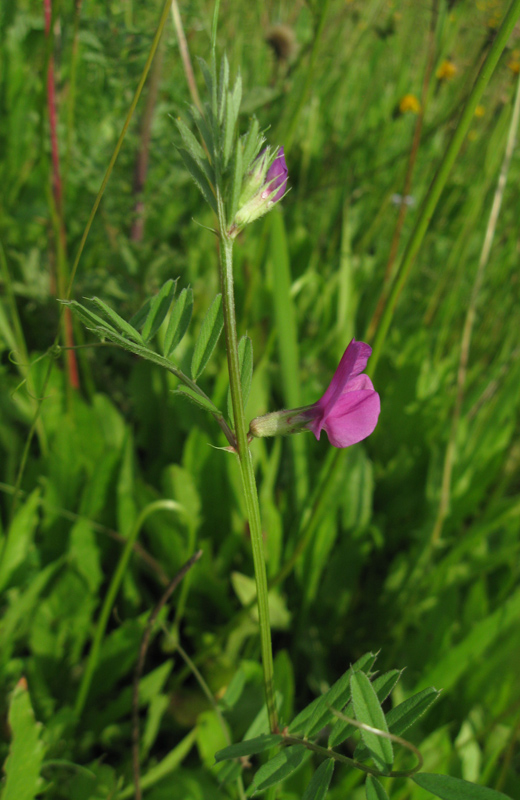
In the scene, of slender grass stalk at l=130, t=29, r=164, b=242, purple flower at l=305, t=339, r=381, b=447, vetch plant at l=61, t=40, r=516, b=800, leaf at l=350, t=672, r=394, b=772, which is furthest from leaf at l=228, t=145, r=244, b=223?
slender grass stalk at l=130, t=29, r=164, b=242

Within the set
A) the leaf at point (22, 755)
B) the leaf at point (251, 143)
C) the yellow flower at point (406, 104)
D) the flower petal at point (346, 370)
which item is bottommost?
the leaf at point (22, 755)

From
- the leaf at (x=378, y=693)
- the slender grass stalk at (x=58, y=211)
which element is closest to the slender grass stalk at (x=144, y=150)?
the slender grass stalk at (x=58, y=211)

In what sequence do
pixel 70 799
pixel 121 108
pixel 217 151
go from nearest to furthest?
pixel 217 151, pixel 70 799, pixel 121 108

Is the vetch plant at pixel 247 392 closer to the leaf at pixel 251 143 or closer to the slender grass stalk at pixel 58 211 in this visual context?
the leaf at pixel 251 143

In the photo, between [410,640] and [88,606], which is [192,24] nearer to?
[88,606]

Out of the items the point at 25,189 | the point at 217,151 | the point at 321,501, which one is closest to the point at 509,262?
the point at 321,501

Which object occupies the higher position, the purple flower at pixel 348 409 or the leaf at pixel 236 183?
the leaf at pixel 236 183
